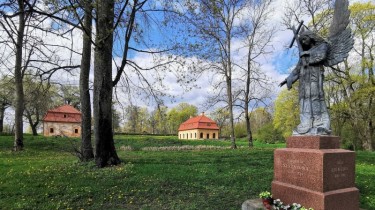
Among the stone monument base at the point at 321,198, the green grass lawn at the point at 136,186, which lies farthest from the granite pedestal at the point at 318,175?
the green grass lawn at the point at 136,186

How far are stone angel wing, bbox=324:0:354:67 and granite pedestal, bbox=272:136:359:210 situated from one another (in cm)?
186

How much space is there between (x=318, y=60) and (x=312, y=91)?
706mm

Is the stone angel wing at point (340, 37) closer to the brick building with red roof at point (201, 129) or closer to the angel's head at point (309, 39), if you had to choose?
the angel's head at point (309, 39)

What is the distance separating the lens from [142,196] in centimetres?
718

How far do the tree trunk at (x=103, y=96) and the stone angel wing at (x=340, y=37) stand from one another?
7100 millimetres

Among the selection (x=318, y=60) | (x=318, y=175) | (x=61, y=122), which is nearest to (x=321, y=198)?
(x=318, y=175)

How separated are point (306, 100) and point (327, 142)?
122 centimetres

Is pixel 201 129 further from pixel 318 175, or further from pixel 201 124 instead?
pixel 318 175

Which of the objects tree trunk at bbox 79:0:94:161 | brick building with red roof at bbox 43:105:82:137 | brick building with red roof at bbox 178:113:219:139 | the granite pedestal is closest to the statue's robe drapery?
the granite pedestal

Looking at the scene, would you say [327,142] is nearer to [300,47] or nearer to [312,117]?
[312,117]

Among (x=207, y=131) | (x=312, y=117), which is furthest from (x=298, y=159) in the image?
(x=207, y=131)

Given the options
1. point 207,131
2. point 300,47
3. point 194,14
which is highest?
point 194,14

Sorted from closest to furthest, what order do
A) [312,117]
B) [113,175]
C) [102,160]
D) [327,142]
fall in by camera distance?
[327,142] < [312,117] < [113,175] < [102,160]

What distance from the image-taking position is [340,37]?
20.5ft
